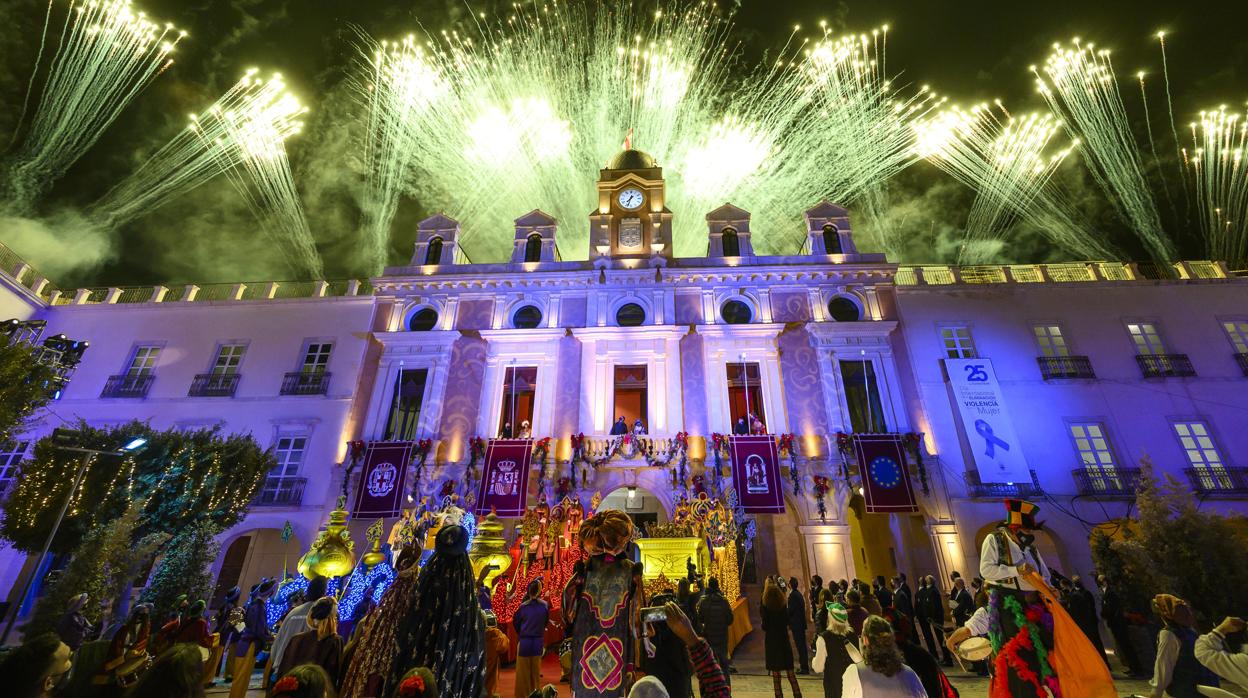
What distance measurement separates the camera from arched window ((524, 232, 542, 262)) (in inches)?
816

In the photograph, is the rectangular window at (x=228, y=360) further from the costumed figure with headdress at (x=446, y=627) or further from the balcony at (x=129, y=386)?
the costumed figure with headdress at (x=446, y=627)

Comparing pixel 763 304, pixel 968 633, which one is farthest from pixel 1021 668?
pixel 763 304

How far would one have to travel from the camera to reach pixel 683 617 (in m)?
3.49

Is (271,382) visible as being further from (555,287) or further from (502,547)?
(502,547)

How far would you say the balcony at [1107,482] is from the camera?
15039 mm

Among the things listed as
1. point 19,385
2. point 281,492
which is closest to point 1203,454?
point 281,492

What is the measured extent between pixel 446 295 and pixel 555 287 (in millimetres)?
3890

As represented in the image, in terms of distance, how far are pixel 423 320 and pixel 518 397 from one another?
15.3 ft

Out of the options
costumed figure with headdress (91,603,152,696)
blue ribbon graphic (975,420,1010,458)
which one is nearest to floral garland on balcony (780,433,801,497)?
blue ribbon graphic (975,420,1010,458)

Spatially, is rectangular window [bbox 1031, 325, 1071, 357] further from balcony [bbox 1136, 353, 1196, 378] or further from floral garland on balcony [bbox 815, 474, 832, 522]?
floral garland on balcony [bbox 815, 474, 832, 522]

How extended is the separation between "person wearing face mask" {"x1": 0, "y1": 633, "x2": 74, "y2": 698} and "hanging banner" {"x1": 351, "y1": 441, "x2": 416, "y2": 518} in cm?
1329

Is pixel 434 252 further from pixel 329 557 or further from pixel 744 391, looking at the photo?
pixel 329 557

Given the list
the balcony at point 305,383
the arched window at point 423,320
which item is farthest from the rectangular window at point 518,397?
the balcony at point 305,383

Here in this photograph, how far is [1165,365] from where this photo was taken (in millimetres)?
16891
